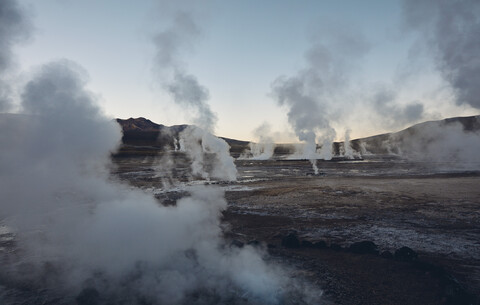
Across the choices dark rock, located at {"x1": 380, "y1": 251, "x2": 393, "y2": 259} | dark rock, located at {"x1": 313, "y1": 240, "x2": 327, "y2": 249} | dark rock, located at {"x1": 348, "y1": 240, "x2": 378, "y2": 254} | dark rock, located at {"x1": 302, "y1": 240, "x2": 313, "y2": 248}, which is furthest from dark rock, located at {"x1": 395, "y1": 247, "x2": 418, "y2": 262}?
dark rock, located at {"x1": 302, "y1": 240, "x2": 313, "y2": 248}

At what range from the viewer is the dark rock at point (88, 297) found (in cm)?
701

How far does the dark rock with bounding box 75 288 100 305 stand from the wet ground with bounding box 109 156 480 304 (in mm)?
5720

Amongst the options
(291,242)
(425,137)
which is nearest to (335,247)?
(291,242)

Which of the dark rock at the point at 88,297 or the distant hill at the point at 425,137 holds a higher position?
the distant hill at the point at 425,137

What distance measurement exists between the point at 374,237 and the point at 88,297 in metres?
11.1

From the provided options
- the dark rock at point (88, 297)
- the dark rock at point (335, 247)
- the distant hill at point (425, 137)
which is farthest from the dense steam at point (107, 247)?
the distant hill at point (425, 137)

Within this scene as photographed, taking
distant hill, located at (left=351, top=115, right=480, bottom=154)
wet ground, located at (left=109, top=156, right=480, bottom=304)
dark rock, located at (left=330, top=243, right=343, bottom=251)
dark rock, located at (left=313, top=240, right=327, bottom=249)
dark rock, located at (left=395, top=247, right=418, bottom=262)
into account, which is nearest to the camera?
wet ground, located at (left=109, top=156, right=480, bottom=304)

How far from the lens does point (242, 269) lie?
839 cm

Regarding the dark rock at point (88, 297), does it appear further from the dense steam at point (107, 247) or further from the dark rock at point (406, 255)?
the dark rock at point (406, 255)

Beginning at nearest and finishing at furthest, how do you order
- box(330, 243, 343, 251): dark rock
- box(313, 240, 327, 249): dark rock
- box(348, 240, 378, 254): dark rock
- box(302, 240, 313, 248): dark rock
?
box(348, 240, 378, 254): dark rock
box(330, 243, 343, 251): dark rock
box(313, 240, 327, 249): dark rock
box(302, 240, 313, 248): dark rock

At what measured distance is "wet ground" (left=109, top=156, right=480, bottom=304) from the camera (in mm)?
7852

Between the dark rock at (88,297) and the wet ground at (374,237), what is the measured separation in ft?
18.8

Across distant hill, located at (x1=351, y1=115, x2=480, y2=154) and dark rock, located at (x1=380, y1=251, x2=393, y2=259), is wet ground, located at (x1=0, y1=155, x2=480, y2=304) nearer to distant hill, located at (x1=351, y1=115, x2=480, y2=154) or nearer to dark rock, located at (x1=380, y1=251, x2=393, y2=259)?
dark rock, located at (x1=380, y1=251, x2=393, y2=259)

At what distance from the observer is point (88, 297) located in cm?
709
